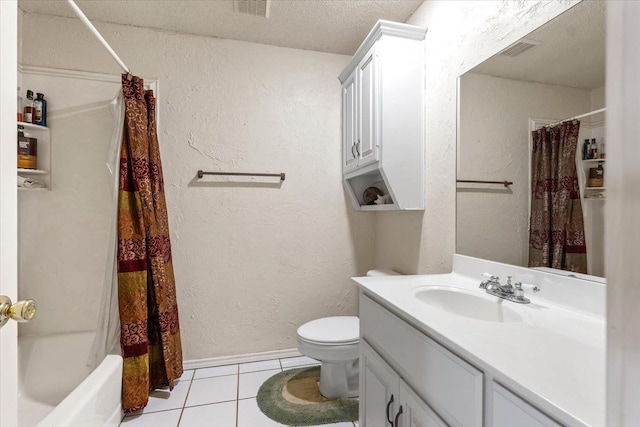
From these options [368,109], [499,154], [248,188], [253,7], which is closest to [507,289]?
[499,154]

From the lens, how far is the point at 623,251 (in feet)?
0.85

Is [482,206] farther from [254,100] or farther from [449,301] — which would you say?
[254,100]

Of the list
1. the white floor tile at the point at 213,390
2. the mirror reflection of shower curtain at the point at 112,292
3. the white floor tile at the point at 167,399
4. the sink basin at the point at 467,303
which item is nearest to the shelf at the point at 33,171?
the mirror reflection of shower curtain at the point at 112,292

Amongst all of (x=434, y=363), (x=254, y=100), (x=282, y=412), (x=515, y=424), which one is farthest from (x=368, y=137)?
(x=282, y=412)

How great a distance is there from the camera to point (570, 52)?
1095 mm

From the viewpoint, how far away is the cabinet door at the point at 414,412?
880 millimetres

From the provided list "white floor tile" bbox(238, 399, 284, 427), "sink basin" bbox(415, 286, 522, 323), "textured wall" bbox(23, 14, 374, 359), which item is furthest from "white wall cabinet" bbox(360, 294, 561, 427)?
"textured wall" bbox(23, 14, 374, 359)

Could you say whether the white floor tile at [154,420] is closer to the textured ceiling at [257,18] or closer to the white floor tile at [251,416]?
the white floor tile at [251,416]

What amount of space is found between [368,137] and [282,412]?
68.5 inches

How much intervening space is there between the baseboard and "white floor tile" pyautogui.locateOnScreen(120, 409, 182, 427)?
49 cm

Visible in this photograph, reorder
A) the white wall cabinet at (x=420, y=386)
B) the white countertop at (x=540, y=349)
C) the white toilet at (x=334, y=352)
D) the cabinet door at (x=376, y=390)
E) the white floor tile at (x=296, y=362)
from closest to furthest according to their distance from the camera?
the white countertop at (x=540, y=349)
the white wall cabinet at (x=420, y=386)
the cabinet door at (x=376, y=390)
the white toilet at (x=334, y=352)
the white floor tile at (x=296, y=362)

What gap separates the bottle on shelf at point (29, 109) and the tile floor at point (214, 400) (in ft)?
6.20

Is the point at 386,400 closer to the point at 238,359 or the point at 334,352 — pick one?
the point at 334,352

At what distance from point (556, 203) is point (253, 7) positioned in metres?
2.02
